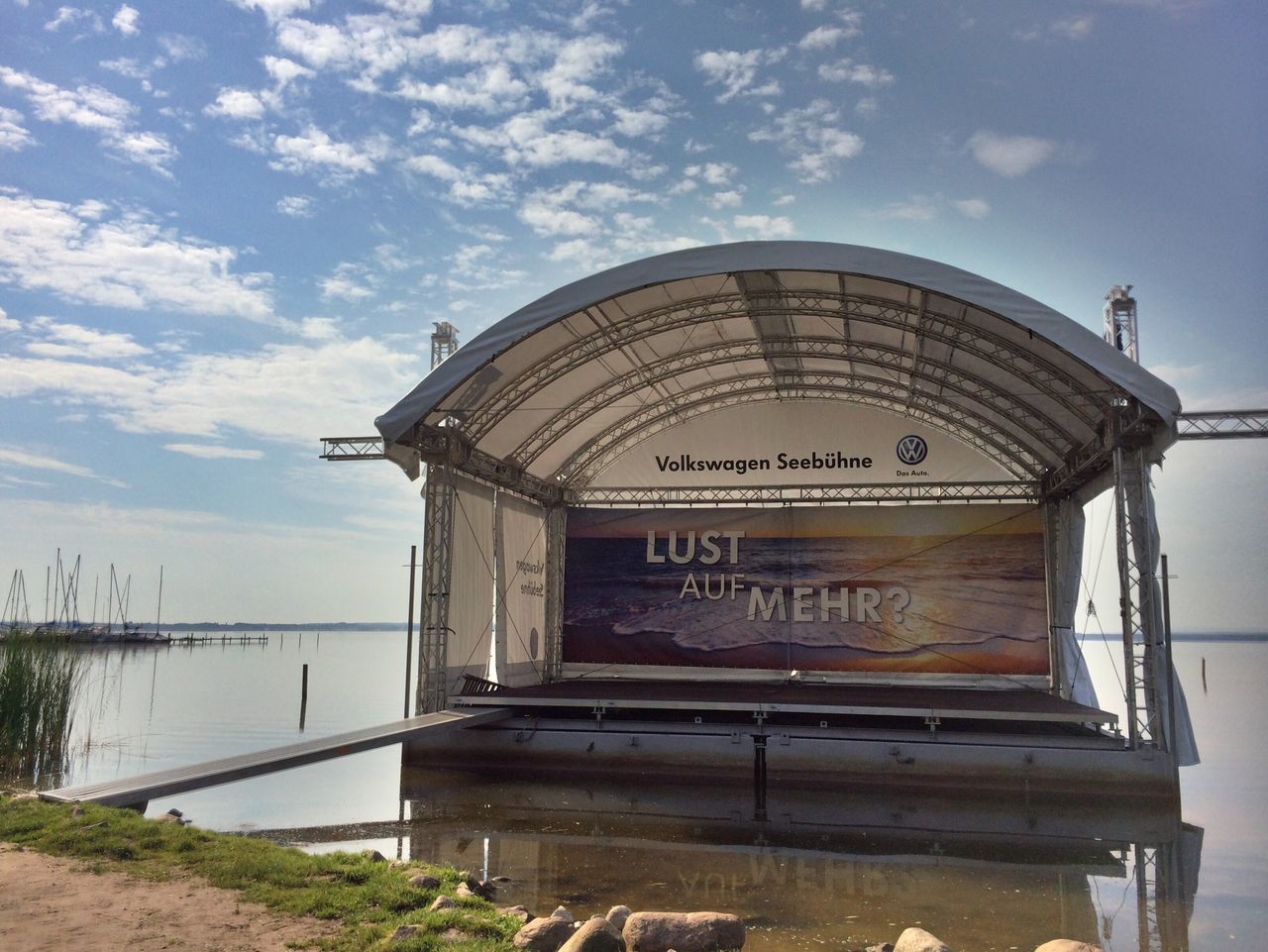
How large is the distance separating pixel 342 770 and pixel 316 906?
969 centimetres

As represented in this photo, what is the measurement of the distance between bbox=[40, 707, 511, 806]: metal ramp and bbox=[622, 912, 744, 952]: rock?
4.97m

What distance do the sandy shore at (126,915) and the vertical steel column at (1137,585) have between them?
411 inches

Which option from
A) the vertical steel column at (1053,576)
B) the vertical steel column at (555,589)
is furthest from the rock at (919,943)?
the vertical steel column at (555,589)

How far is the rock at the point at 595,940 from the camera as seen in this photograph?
533 cm

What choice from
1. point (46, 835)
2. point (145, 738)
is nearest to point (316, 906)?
point (46, 835)

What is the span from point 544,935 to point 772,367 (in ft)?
45.8

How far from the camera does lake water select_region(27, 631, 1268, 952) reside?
23.6 feet

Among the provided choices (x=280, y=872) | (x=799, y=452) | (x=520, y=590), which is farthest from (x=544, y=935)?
(x=799, y=452)

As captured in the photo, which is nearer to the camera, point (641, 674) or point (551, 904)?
point (551, 904)

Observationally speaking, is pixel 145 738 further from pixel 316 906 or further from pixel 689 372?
pixel 316 906

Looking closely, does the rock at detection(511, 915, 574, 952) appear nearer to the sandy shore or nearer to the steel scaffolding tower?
the sandy shore

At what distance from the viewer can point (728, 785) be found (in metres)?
13.2

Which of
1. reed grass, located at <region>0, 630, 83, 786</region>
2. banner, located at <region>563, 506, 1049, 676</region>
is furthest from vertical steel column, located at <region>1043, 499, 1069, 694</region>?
reed grass, located at <region>0, 630, 83, 786</region>

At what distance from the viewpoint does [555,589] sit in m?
20.2
